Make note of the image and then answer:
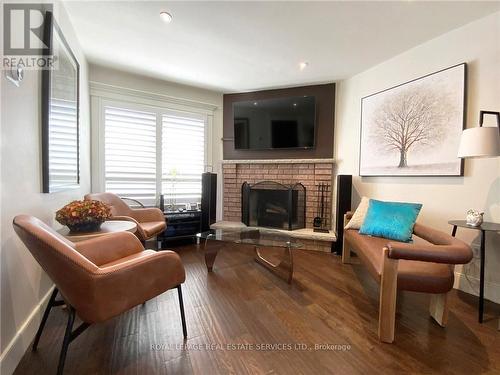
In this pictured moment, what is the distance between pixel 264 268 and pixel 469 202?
2.15 m

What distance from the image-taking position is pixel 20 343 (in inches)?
52.3

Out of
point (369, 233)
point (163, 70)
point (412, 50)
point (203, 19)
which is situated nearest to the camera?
point (203, 19)

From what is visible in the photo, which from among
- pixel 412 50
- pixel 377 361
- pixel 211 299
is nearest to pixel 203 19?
pixel 412 50

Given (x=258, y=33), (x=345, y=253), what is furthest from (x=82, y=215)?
(x=345, y=253)

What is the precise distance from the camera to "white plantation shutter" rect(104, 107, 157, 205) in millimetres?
3381

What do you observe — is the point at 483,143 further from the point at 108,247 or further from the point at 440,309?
the point at 108,247

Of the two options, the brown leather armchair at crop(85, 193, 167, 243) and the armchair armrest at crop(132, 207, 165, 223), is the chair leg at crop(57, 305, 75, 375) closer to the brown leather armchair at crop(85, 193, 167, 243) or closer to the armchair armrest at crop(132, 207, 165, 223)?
the brown leather armchair at crop(85, 193, 167, 243)

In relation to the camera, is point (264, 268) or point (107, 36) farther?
point (264, 268)

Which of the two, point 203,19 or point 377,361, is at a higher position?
point 203,19

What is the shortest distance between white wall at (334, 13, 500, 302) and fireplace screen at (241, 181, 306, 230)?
3.88 feet

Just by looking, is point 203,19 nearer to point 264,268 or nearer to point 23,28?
point 23,28

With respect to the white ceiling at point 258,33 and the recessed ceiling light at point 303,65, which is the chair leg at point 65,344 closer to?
the white ceiling at point 258,33

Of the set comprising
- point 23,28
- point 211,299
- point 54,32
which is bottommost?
point 211,299

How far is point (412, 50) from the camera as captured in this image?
269 centimetres
